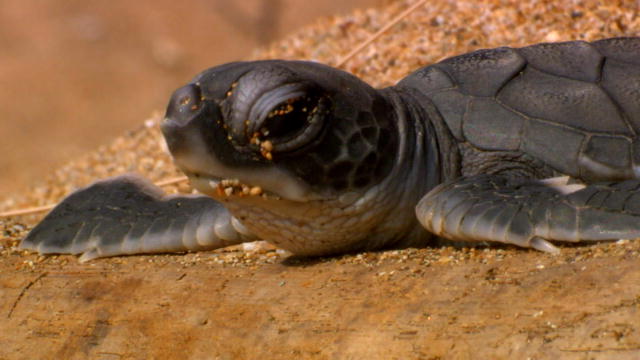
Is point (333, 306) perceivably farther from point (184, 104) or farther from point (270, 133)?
point (184, 104)

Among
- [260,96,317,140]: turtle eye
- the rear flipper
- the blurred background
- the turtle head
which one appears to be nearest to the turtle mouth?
the turtle head

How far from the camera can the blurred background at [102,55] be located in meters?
7.65

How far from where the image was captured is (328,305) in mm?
1756

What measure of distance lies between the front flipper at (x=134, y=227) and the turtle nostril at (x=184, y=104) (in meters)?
0.51

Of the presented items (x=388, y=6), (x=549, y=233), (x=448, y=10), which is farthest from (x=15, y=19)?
(x=549, y=233)

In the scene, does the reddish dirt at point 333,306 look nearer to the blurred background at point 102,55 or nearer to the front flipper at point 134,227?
the front flipper at point 134,227

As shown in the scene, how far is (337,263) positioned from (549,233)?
21.1 inches

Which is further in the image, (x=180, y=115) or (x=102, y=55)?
(x=102, y=55)

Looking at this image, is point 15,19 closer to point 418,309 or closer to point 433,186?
point 433,186

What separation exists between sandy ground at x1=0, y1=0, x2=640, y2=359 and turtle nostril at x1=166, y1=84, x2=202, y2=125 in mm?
402

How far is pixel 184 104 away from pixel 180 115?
0.03m

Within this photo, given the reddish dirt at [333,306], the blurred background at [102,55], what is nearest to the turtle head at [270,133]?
the reddish dirt at [333,306]

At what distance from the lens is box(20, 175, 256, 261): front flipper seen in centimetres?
246

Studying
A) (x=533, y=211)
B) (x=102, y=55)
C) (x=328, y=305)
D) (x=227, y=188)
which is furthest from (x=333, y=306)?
(x=102, y=55)
